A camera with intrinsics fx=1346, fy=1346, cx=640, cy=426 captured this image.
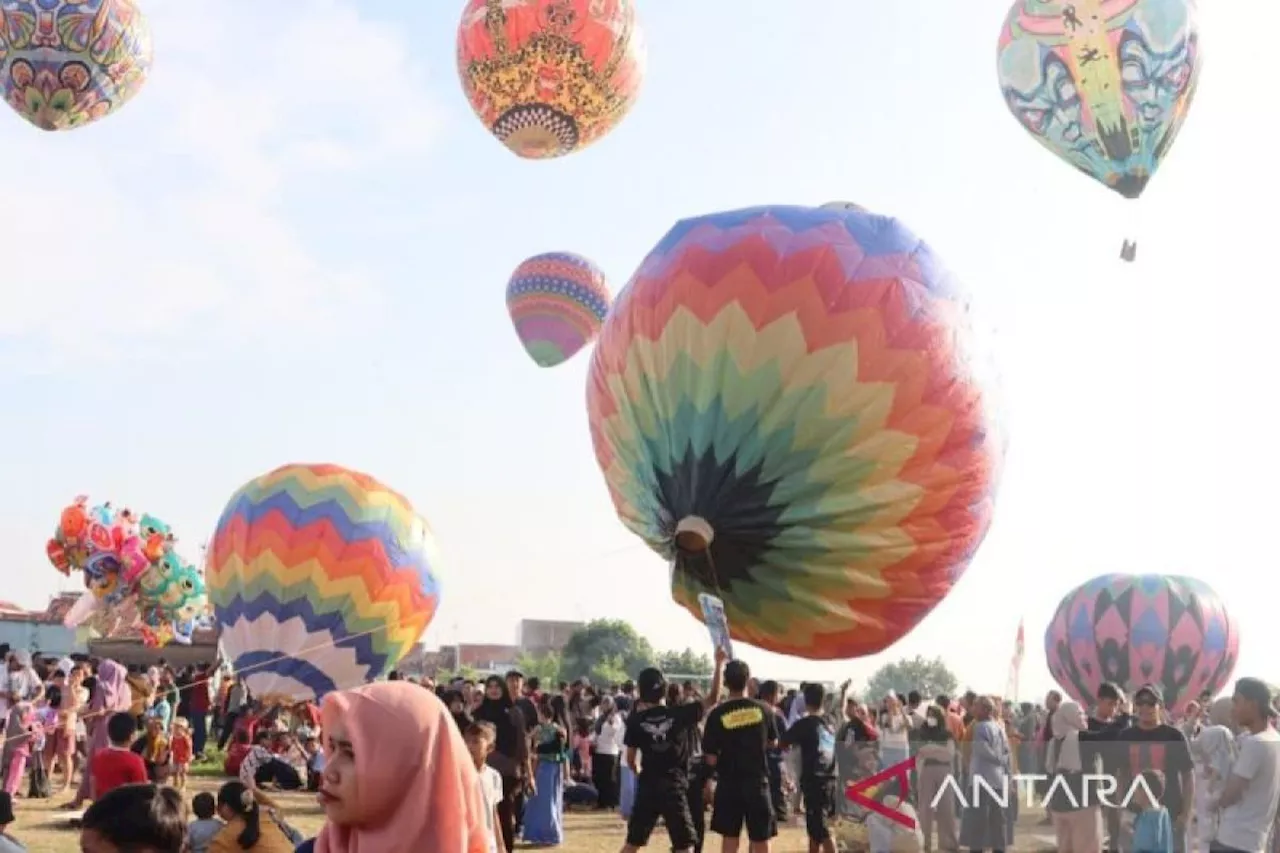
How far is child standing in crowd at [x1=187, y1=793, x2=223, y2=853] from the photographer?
641 cm

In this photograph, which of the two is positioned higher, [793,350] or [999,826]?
[793,350]

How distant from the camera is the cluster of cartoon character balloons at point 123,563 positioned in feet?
90.4

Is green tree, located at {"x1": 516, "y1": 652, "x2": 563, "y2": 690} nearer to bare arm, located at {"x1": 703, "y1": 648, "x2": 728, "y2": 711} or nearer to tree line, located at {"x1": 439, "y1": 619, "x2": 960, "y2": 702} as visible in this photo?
tree line, located at {"x1": 439, "y1": 619, "x2": 960, "y2": 702}

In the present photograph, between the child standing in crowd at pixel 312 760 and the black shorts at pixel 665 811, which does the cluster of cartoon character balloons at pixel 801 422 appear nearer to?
the black shorts at pixel 665 811

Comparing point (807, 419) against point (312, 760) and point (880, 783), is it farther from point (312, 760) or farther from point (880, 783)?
point (312, 760)

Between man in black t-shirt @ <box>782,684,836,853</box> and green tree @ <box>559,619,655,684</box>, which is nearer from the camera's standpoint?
man in black t-shirt @ <box>782,684,836,853</box>

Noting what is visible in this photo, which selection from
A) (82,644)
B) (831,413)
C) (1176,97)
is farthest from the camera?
(82,644)

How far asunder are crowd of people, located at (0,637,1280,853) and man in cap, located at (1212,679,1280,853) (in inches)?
0.4

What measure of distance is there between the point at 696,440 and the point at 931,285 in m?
1.71

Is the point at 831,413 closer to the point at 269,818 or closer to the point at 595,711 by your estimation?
the point at 269,818

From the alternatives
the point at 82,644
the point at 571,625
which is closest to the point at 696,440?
the point at 82,644

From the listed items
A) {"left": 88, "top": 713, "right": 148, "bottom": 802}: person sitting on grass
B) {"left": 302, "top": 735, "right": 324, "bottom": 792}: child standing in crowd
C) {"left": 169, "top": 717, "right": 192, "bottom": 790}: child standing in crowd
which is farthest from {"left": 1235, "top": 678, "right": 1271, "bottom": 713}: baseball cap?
{"left": 302, "top": 735, "right": 324, "bottom": 792}: child standing in crowd

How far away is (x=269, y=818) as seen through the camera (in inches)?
238

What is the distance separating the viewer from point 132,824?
10.4 feet
